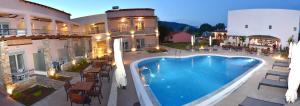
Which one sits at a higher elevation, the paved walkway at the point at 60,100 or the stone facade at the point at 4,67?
the stone facade at the point at 4,67

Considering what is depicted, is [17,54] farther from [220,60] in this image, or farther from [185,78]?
[220,60]

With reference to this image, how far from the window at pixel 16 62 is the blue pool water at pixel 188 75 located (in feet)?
29.0

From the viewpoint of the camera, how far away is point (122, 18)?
29672 millimetres

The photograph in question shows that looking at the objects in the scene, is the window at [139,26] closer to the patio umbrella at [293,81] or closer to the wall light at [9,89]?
the wall light at [9,89]

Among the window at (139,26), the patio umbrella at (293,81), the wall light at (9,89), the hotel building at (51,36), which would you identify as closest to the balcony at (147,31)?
the hotel building at (51,36)

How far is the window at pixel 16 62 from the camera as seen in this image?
42.7 ft

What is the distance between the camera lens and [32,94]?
10.1m

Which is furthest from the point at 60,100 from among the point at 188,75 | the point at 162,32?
the point at 162,32

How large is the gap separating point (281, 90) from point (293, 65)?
8.05ft

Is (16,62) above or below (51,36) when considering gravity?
below

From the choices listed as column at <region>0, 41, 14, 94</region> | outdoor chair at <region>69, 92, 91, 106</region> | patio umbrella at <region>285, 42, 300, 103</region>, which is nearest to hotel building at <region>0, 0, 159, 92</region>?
column at <region>0, 41, 14, 94</region>

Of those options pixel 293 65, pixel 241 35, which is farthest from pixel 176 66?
pixel 241 35

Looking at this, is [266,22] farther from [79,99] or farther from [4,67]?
[4,67]

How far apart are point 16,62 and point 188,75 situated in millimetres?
12750
